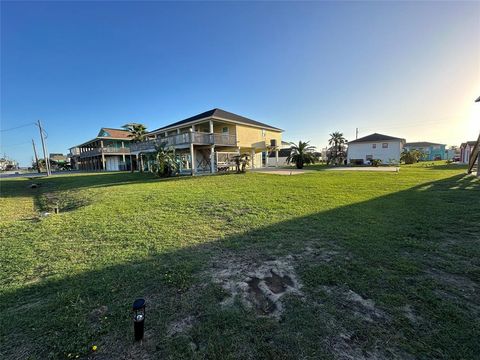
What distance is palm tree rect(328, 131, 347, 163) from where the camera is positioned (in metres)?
39.8

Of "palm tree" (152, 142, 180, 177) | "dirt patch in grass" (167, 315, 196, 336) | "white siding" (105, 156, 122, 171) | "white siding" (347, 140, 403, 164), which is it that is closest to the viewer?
"dirt patch in grass" (167, 315, 196, 336)

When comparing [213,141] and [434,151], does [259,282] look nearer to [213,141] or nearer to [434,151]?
[213,141]

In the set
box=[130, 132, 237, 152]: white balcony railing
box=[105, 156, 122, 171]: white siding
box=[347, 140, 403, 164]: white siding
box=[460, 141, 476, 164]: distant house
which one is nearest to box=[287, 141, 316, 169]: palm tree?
box=[130, 132, 237, 152]: white balcony railing

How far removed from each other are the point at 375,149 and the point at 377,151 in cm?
48

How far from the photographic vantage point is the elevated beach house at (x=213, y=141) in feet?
61.8

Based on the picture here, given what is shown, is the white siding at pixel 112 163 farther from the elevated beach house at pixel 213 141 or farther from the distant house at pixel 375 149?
the distant house at pixel 375 149

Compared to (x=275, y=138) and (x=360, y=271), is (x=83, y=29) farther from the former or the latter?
(x=275, y=138)

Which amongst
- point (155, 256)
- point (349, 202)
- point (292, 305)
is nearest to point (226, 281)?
point (292, 305)

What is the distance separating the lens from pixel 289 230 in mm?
5082

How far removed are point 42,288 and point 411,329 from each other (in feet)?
15.5

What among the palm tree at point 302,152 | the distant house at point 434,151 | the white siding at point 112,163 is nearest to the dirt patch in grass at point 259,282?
the palm tree at point 302,152

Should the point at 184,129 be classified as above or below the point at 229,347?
above

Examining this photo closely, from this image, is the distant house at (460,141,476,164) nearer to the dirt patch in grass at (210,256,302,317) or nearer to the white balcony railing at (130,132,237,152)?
the white balcony railing at (130,132,237,152)

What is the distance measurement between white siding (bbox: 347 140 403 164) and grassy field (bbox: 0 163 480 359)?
1299 inches
